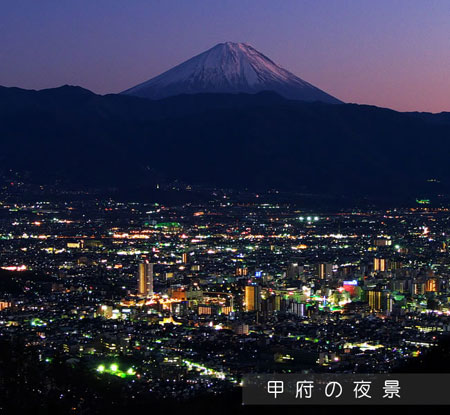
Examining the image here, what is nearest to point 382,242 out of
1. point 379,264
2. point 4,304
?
point 379,264

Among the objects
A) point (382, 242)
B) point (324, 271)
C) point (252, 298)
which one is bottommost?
point (382, 242)

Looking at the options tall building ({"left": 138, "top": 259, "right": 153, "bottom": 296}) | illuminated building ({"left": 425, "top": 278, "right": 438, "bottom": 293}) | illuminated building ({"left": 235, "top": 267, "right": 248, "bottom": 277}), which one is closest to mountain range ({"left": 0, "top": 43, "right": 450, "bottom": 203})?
illuminated building ({"left": 235, "top": 267, "right": 248, "bottom": 277})

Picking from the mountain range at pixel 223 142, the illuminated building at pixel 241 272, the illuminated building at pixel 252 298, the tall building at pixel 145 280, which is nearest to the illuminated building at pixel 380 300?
the illuminated building at pixel 252 298

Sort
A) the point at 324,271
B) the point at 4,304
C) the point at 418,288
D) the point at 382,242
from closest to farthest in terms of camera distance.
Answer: the point at 4,304, the point at 418,288, the point at 324,271, the point at 382,242

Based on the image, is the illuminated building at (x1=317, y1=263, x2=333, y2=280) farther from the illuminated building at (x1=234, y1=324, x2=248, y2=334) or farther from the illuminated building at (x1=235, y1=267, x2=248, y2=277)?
the illuminated building at (x1=234, y1=324, x2=248, y2=334)

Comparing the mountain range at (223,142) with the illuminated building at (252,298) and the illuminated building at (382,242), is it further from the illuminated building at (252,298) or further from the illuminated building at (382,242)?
the illuminated building at (252,298)

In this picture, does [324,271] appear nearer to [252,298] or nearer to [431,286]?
[431,286]

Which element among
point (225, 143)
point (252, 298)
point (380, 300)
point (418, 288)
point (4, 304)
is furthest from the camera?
point (225, 143)
